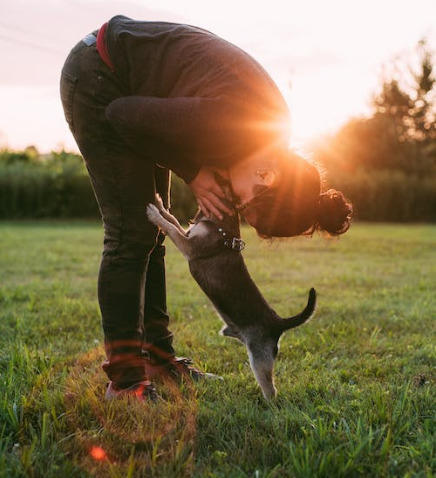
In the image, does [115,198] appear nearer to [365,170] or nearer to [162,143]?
[162,143]

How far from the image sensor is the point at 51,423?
2.34 m

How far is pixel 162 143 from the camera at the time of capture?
92.7 inches

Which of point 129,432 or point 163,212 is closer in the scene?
point 129,432

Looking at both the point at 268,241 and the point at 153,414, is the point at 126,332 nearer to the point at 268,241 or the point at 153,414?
the point at 153,414

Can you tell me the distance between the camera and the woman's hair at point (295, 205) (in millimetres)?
2537

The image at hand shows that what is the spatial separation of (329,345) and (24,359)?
6.86 feet

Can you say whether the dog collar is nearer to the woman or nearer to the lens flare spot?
the woman

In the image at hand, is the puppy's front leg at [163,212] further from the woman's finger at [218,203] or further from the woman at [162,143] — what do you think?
the woman's finger at [218,203]

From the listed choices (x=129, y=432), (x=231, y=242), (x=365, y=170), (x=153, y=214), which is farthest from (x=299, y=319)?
(x=365, y=170)

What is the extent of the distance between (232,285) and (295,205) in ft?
2.10

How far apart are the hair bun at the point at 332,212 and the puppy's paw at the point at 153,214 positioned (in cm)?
83

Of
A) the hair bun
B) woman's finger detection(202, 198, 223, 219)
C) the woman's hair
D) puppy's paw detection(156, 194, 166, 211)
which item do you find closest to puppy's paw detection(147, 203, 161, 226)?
puppy's paw detection(156, 194, 166, 211)

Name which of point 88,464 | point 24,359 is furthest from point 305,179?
point 24,359

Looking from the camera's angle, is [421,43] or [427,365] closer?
[427,365]
